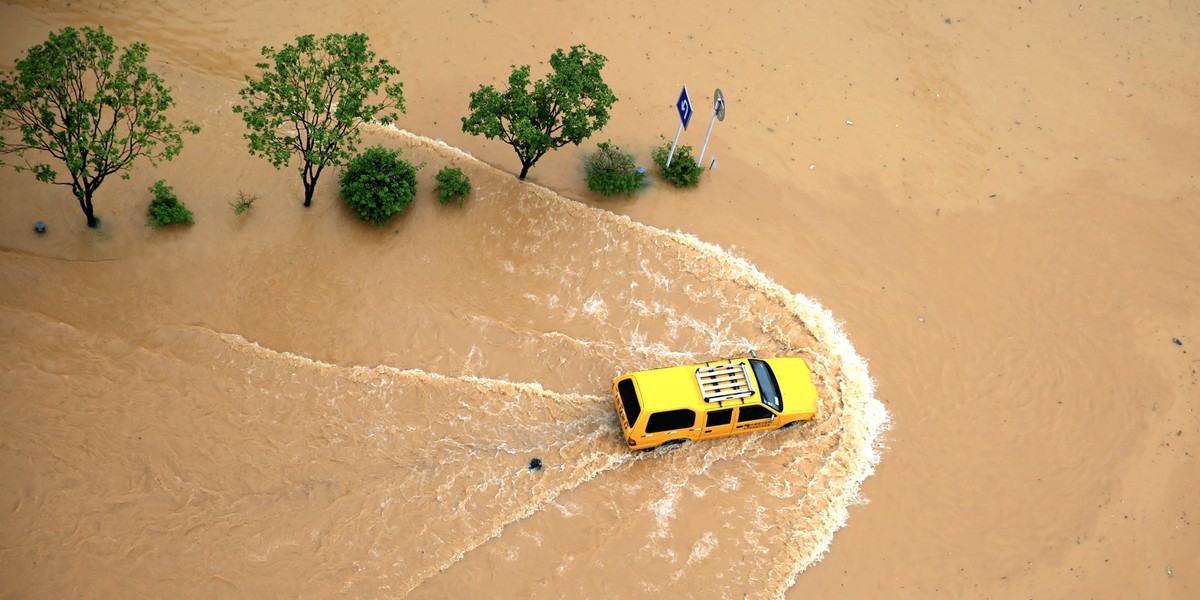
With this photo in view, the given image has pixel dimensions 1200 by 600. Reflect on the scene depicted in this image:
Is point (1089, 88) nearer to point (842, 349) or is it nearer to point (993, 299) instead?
point (993, 299)

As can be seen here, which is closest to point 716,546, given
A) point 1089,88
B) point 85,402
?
point 85,402

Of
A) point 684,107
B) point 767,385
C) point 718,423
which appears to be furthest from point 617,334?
point 684,107

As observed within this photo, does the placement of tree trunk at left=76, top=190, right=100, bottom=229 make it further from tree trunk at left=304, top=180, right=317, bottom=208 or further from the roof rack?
the roof rack

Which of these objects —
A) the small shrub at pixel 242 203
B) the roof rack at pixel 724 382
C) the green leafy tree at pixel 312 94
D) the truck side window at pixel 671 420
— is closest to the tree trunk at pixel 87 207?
the small shrub at pixel 242 203

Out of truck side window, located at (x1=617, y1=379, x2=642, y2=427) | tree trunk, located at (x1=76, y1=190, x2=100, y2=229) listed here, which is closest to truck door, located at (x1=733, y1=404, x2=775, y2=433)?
truck side window, located at (x1=617, y1=379, x2=642, y2=427)

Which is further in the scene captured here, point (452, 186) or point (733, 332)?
point (452, 186)

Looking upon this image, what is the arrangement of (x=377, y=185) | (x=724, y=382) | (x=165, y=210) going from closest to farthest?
(x=724, y=382) < (x=165, y=210) < (x=377, y=185)

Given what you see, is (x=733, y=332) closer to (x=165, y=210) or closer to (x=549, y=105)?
(x=549, y=105)
